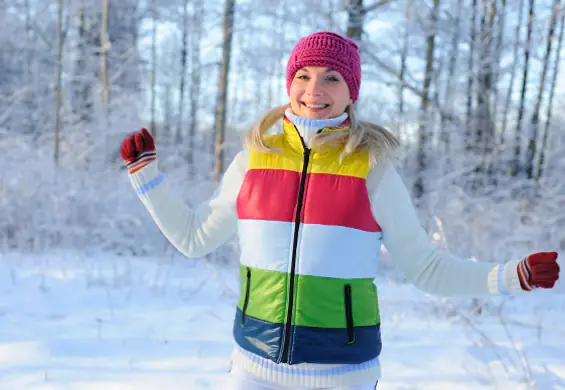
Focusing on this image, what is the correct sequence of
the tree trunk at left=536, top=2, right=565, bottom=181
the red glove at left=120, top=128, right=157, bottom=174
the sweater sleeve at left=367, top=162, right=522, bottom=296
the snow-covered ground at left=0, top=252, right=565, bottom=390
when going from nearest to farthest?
1. the sweater sleeve at left=367, top=162, right=522, bottom=296
2. the red glove at left=120, top=128, right=157, bottom=174
3. the snow-covered ground at left=0, top=252, right=565, bottom=390
4. the tree trunk at left=536, top=2, right=565, bottom=181

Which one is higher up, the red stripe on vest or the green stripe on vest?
the red stripe on vest

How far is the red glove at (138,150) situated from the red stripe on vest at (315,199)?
0.37 m

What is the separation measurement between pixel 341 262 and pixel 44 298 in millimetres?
3655

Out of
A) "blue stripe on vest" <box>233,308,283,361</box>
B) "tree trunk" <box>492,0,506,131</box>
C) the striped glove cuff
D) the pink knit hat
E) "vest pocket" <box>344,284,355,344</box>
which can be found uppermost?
"tree trunk" <box>492,0,506,131</box>

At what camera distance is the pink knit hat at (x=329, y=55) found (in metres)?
1.63

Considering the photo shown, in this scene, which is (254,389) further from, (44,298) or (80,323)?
(44,298)

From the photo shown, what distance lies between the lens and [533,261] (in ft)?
4.68

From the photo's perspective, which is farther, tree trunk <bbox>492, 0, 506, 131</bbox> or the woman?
tree trunk <bbox>492, 0, 506, 131</bbox>

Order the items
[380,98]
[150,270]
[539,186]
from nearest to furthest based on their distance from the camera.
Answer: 1. [150,270]
2. [539,186]
3. [380,98]

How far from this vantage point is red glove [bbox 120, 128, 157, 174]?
5.51 ft

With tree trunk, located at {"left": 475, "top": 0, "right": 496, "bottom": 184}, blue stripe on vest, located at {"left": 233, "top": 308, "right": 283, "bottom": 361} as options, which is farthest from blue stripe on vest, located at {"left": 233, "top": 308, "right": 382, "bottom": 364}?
tree trunk, located at {"left": 475, "top": 0, "right": 496, "bottom": 184}

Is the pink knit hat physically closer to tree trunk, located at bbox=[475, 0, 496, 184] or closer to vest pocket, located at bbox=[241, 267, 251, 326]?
vest pocket, located at bbox=[241, 267, 251, 326]

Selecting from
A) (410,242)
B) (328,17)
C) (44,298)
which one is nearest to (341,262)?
(410,242)

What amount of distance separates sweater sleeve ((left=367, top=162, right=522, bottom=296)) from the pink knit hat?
333mm
